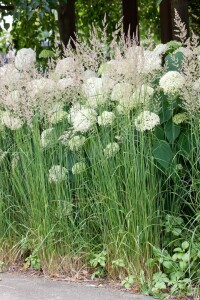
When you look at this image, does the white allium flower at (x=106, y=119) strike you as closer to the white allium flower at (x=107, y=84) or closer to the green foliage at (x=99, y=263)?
the white allium flower at (x=107, y=84)

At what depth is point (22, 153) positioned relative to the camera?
429 centimetres

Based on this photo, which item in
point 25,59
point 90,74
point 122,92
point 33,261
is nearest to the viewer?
point 122,92

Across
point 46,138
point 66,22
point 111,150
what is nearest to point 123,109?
point 111,150

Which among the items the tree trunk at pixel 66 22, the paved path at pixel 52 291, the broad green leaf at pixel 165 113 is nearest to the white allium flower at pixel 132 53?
the broad green leaf at pixel 165 113

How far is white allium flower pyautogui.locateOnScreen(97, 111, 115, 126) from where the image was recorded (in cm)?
398

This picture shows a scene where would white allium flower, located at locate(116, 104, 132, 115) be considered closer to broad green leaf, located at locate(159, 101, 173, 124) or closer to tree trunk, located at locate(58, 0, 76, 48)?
broad green leaf, located at locate(159, 101, 173, 124)

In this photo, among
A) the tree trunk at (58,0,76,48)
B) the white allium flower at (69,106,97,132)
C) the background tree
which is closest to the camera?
the white allium flower at (69,106,97,132)

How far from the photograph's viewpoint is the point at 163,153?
3859 mm

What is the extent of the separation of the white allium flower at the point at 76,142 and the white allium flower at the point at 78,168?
0.11 m

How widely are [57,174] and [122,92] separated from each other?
0.69 metres

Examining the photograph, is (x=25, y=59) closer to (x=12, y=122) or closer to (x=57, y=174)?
(x=12, y=122)

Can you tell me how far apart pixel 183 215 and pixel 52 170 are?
2.92 feet

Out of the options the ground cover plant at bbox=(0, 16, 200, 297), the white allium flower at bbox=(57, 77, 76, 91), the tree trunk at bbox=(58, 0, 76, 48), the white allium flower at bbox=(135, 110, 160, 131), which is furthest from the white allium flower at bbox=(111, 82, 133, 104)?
the tree trunk at bbox=(58, 0, 76, 48)

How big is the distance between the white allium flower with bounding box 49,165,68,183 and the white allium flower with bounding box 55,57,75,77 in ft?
2.09
